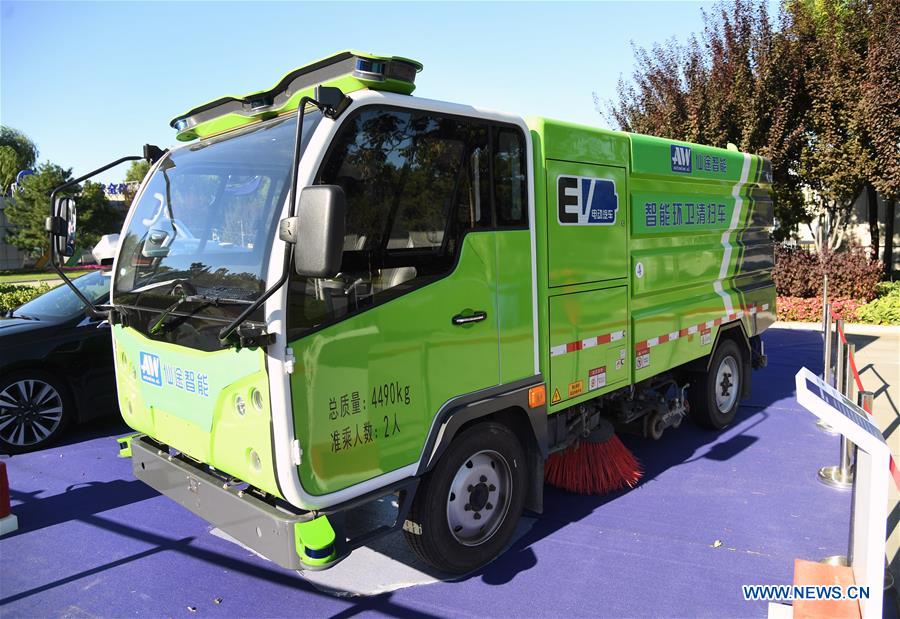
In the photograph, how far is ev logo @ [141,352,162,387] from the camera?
3381mm

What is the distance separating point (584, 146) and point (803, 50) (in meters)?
11.5

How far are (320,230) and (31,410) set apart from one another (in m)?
5.05

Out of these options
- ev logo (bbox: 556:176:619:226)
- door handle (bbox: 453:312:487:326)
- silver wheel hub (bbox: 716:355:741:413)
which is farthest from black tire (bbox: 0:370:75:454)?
silver wheel hub (bbox: 716:355:741:413)

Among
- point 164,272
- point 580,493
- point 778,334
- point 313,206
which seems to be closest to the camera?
point 313,206

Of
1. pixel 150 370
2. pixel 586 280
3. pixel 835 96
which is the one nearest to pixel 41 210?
pixel 835 96

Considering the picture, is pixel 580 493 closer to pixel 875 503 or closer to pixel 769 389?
pixel 875 503

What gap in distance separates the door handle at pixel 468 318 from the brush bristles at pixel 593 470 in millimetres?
1782

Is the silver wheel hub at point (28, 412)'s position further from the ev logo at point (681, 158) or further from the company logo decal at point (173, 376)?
the ev logo at point (681, 158)

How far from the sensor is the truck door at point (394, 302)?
2748mm

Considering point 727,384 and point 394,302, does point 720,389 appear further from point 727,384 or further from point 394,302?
point 394,302

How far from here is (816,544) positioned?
3900mm

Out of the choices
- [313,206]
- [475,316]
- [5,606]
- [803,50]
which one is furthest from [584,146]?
[803,50]

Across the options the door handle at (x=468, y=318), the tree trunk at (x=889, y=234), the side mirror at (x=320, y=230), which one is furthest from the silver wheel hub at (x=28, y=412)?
the tree trunk at (x=889, y=234)

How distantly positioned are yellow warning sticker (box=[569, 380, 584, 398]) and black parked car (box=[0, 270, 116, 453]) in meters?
4.59
